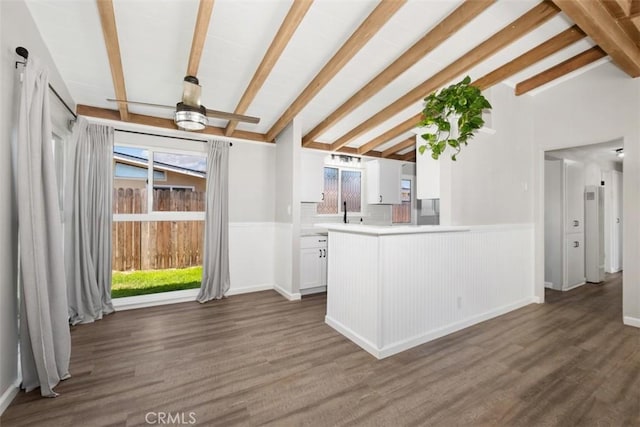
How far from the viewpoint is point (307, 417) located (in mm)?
1724

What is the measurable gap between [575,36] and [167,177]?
18.9 feet

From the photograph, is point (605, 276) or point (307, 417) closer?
point (307, 417)

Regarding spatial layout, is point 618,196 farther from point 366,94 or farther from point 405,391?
point 405,391

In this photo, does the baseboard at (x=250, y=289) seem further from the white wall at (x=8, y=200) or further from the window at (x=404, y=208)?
the window at (x=404, y=208)

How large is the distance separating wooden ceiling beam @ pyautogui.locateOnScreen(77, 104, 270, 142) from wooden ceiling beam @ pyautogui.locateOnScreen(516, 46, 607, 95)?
398cm

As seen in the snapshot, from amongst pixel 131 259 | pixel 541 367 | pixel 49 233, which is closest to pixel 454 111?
pixel 541 367

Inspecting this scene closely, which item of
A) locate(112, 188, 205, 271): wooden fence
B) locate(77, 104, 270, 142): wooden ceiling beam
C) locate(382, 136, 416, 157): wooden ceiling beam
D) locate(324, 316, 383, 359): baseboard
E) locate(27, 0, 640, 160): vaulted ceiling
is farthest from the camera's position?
locate(382, 136, 416, 157): wooden ceiling beam

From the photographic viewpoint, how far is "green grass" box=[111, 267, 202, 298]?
4.50 m

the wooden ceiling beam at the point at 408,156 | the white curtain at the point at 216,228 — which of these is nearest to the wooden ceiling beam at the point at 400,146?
the wooden ceiling beam at the point at 408,156

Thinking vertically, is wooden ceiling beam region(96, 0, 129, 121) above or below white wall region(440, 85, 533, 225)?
above

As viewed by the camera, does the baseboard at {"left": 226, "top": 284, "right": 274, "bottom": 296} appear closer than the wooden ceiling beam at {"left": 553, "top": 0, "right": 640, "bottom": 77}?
No

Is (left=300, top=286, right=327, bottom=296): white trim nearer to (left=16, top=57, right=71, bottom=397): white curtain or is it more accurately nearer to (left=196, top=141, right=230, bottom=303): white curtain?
(left=196, top=141, right=230, bottom=303): white curtain

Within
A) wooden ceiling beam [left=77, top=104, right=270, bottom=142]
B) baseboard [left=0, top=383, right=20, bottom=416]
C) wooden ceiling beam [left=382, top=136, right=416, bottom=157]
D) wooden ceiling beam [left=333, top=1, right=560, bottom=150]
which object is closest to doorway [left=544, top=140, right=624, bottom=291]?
wooden ceiling beam [left=382, top=136, right=416, bottom=157]

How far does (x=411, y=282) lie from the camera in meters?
2.61
